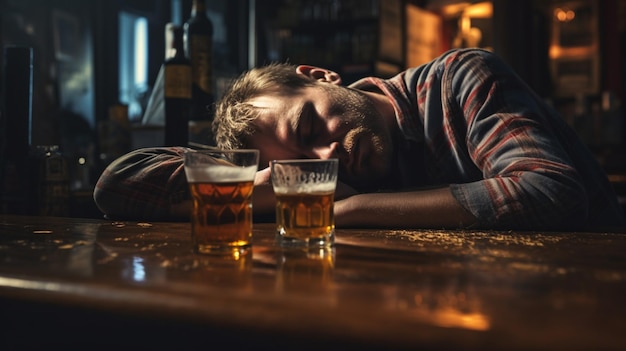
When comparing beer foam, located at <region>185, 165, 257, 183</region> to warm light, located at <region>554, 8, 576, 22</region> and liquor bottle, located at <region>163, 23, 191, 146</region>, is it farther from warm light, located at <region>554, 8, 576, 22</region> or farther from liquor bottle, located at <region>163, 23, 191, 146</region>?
warm light, located at <region>554, 8, 576, 22</region>

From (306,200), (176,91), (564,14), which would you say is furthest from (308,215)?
(564,14)

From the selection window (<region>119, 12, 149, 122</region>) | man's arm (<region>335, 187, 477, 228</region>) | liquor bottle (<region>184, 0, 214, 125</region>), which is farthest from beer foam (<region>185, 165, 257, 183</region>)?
window (<region>119, 12, 149, 122</region>)

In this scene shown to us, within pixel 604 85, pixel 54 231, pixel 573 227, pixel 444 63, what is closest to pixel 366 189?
pixel 444 63

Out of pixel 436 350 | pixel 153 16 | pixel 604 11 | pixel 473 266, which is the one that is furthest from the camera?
pixel 153 16

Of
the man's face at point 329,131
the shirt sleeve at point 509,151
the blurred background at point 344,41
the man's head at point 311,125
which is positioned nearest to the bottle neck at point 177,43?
the man's head at point 311,125

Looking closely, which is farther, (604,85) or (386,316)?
(604,85)

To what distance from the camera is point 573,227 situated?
1261mm

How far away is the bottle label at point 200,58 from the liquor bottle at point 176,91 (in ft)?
0.38

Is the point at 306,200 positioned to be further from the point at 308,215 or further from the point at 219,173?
the point at 219,173

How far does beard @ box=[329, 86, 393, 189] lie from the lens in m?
1.52

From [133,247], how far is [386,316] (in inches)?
21.5

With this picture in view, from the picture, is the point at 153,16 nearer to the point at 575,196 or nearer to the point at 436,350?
the point at 575,196

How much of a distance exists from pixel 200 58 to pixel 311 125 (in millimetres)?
740

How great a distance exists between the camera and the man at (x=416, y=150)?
1.24 m
